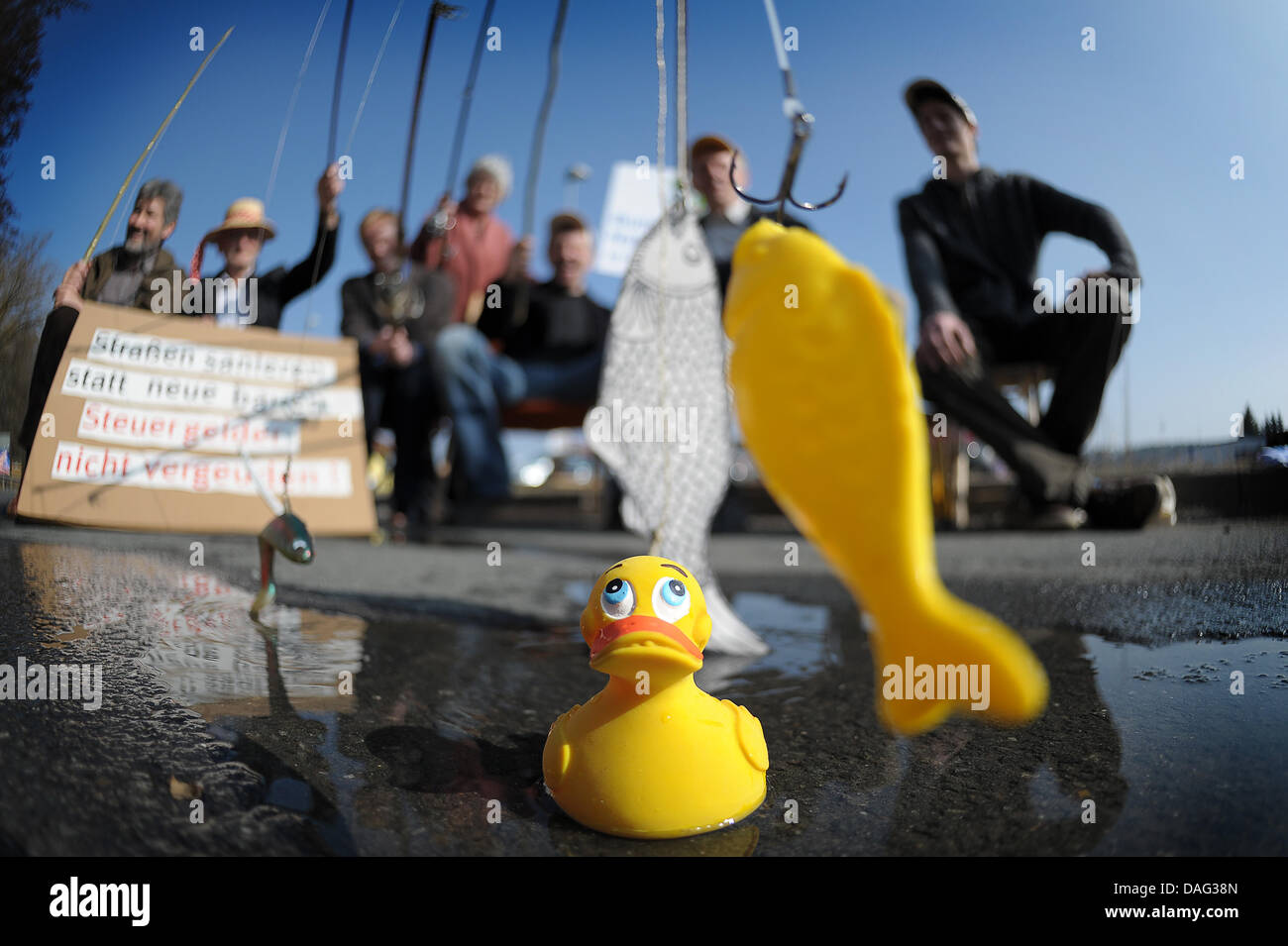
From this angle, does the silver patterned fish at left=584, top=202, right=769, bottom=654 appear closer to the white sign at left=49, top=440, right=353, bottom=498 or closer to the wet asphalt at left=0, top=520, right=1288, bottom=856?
the wet asphalt at left=0, top=520, right=1288, bottom=856

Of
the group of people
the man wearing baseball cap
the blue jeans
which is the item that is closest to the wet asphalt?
the man wearing baseball cap

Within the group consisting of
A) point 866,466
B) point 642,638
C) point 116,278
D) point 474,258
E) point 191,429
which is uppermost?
point 474,258

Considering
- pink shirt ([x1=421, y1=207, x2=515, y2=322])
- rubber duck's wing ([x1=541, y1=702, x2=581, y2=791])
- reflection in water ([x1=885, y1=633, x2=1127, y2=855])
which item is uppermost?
pink shirt ([x1=421, y1=207, x2=515, y2=322])

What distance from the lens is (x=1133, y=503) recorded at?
8.36 ft

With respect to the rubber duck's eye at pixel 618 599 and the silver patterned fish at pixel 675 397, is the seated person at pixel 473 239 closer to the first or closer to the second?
the silver patterned fish at pixel 675 397

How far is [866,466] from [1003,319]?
1.63 metres

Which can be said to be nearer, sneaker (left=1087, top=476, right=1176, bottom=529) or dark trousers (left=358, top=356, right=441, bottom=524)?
sneaker (left=1087, top=476, right=1176, bottom=529)

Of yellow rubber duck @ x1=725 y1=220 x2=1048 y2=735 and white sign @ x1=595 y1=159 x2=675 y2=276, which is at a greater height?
white sign @ x1=595 y1=159 x2=675 y2=276

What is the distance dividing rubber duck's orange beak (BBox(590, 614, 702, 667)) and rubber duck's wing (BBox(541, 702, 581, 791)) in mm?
220

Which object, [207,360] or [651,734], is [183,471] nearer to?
[207,360]

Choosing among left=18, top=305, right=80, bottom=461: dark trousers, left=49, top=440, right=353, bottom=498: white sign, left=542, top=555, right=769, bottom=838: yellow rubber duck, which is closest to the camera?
left=542, top=555, right=769, bottom=838: yellow rubber duck

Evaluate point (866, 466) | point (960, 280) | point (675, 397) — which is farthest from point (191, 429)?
point (960, 280)

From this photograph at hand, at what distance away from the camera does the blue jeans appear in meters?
4.23
